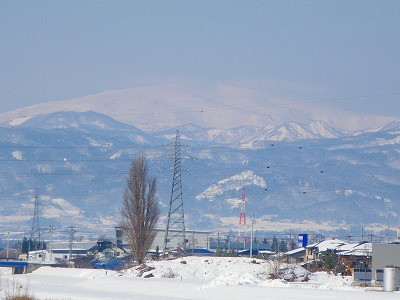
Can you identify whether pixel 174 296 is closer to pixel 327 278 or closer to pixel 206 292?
pixel 206 292

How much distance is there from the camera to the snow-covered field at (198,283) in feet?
177

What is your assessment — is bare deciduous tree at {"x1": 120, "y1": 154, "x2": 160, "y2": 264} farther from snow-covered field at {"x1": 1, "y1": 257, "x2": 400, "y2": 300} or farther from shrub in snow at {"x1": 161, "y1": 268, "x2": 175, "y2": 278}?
shrub in snow at {"x1": 161, "y1": 268, "x2": 175, "y2": 278}

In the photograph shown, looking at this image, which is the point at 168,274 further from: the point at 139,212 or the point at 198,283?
the point at 139,212

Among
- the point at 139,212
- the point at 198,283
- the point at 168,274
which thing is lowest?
the point at 198,283

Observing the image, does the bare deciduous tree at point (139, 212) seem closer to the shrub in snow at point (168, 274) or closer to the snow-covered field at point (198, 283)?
the snow-covered field at point (198, 283)

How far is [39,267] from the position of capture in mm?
91375

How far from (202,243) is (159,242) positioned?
20925 millimetres

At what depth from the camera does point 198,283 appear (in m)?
63.1

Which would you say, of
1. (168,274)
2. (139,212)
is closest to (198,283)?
(168,274)

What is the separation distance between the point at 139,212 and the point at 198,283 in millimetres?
24198

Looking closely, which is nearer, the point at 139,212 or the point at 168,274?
the point at 168,274

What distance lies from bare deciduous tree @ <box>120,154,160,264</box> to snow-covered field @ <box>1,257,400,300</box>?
5.45 m

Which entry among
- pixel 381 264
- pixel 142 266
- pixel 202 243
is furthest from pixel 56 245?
pixel 381 264

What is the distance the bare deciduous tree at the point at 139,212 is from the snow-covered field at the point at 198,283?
5.45 metres
